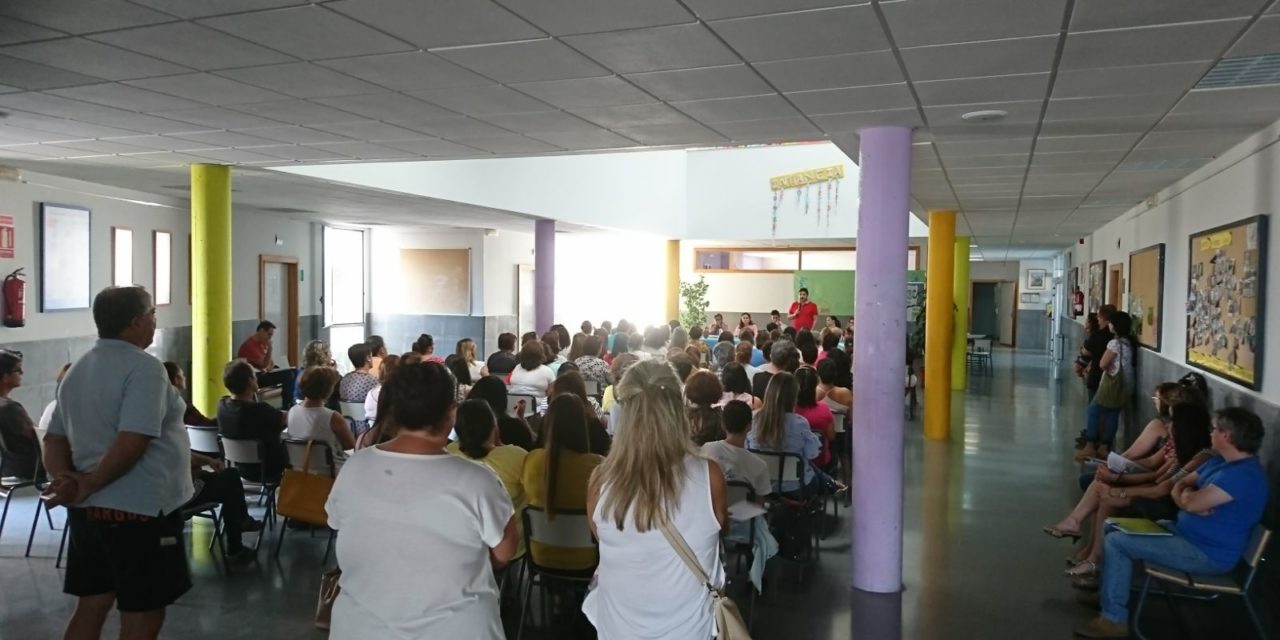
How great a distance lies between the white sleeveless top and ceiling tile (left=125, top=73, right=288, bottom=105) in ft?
10.9

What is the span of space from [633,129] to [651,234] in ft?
41.4

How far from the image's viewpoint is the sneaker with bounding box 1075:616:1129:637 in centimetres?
424

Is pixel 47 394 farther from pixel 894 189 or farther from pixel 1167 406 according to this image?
pixel 1167 406

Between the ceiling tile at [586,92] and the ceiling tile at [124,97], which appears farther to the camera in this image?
the ceiling tile at [124,97]

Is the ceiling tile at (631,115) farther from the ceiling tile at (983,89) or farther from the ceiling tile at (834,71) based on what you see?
the ceiling tile at (983,89)

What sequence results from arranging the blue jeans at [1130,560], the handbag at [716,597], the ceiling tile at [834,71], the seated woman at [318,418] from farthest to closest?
the seated woman at [318,418] → the blue jeans at [1130,560] → the ceiling tile at [834,71] → the handbag at [716,597]

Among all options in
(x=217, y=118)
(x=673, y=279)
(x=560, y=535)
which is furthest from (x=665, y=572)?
(x=673, y=279)

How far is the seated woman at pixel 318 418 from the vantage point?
5332mm

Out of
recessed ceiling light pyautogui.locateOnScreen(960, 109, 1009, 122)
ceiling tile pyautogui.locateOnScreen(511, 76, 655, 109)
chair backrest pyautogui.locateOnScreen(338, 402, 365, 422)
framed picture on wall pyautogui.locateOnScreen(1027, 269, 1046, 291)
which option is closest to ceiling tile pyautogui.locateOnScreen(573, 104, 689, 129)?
ceiling tile pyautogui.locateOnScreen(511, 76, 655, 109)

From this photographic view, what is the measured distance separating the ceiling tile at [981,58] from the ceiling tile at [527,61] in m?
1.46

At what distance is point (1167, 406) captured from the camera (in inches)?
219

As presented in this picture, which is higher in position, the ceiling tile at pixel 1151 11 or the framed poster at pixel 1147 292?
the ceiling tile at pixel 1151 11

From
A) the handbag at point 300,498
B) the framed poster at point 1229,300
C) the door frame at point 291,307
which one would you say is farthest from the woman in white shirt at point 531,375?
the door frame at point 291,307

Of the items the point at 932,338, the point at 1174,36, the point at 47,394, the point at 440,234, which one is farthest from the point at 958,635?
the point at 440,234
